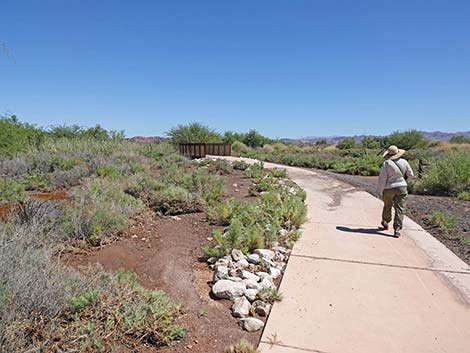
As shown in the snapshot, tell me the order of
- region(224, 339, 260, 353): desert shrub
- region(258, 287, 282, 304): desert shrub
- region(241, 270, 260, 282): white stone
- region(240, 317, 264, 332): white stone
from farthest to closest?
region(241, 270, 260, 282): white stone
region(258, 287, 282, 304): desert shrub
region(240, 317, 264, 332): white stone
region(224, 339, 260, 353): desert shrub

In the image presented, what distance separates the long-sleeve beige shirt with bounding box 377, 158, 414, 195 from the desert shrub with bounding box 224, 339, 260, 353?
4.48 m

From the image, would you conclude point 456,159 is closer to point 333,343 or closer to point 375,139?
point 333,343

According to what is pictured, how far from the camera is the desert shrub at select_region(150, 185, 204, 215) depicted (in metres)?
6.60

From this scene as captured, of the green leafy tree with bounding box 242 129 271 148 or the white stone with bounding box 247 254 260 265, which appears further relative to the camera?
the green leafy tree with bounding box 242 129 271 148

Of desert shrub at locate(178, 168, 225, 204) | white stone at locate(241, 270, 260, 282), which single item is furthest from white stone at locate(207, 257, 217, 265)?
desert shrub at locate(178, 168, 225, 204)

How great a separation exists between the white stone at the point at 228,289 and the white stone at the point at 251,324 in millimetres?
414

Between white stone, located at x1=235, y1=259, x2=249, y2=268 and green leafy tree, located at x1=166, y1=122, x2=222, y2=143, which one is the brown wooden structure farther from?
white stone, located at x1=235, y1=259, x2=249, y2=268

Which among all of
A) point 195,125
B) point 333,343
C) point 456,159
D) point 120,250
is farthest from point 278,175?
point 195,125

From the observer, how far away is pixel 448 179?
1066 cm

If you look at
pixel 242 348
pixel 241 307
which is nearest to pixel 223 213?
pixel 241 307

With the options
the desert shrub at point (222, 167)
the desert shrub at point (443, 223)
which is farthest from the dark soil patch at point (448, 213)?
→ the desert shrub at point (222, 167)

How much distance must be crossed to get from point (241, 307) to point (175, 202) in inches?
140

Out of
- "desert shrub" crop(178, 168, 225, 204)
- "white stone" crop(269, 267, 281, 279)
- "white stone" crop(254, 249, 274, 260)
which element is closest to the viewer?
"white stone" crop(269, 267, 281, 279)

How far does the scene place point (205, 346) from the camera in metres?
2.88
